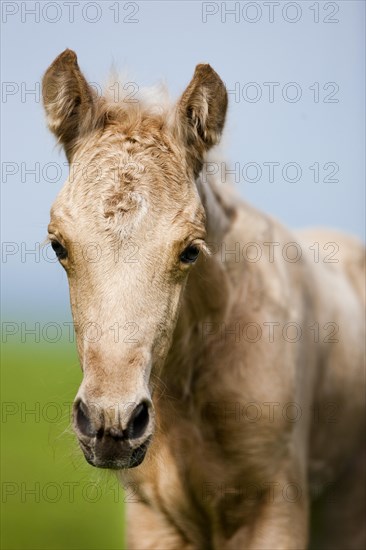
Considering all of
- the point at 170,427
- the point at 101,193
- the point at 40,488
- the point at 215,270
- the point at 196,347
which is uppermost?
the point at 101,193

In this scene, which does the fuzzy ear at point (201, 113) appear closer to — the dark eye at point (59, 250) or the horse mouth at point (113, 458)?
the dark eye at point (59, 250)

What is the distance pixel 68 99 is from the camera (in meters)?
4.59

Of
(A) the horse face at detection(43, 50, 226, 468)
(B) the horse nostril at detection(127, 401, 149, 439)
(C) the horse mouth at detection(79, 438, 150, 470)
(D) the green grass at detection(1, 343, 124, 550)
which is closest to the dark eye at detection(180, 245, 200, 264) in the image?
(A) the horse face at detection(43, 50, 226, 468)

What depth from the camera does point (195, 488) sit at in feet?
17.4

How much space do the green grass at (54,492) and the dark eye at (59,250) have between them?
29.9 inches

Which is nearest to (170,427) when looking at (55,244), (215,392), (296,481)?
(215,392)

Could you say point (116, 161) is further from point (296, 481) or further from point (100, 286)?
point (296, 481)

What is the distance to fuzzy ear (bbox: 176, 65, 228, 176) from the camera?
14.9 ft

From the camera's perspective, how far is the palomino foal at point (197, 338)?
13.1 ft

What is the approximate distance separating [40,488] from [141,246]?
8801 mm

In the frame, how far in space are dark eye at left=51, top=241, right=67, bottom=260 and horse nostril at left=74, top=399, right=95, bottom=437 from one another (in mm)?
688

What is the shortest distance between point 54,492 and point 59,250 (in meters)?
9.62

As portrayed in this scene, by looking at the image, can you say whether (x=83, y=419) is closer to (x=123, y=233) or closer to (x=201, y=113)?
(x=123, y=233)

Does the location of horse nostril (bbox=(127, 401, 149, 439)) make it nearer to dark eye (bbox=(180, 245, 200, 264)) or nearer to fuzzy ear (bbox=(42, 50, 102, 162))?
dark eye (bbox=(180, 245, 200, 264))
